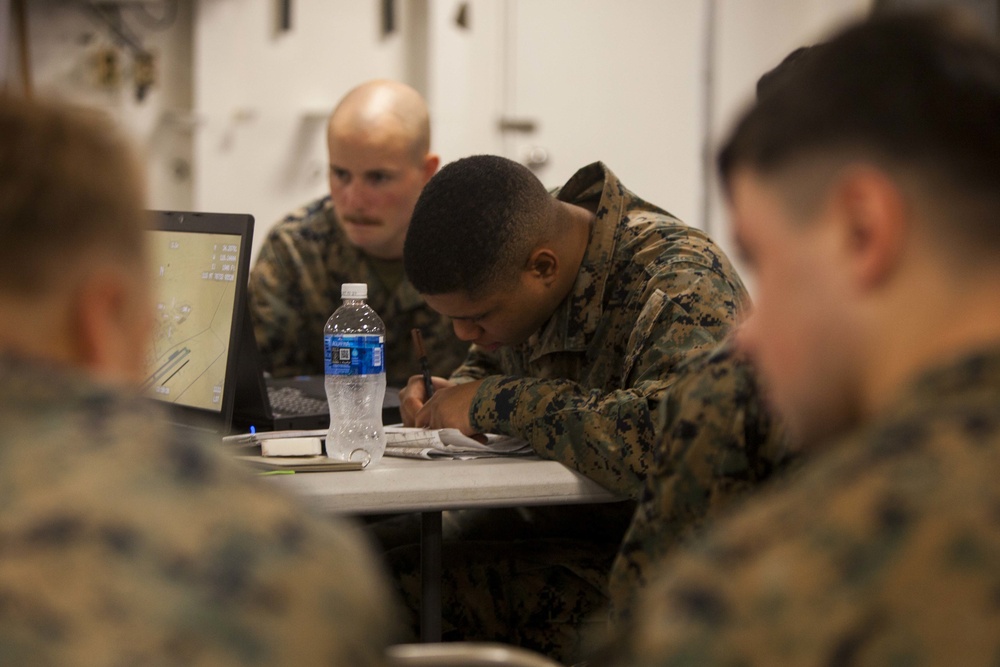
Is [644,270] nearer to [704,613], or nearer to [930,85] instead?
[930,85]

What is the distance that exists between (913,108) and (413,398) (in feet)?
4.39

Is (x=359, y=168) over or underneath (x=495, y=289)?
over

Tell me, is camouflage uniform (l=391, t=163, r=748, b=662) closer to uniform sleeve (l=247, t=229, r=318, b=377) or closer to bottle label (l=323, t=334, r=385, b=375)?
bottle label (l=323, t=334, r=385, b=375)

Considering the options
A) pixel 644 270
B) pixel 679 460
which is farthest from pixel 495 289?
pixel 679 460

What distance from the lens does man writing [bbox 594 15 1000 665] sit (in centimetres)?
52

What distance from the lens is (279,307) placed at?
2789 millimetres

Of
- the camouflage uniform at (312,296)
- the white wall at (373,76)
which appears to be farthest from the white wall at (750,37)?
the camouflage uniform at (312,296)

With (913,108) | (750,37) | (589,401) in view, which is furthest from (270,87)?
(913,108)

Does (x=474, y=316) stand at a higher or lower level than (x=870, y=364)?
lower

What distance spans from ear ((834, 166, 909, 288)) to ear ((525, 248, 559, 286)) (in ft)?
3.75

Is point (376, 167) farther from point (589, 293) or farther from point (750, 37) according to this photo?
point (750, 37)

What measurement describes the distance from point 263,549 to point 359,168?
2.23m

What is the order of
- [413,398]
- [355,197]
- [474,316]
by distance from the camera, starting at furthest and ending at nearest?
[355,197] → [413,398] → [474,316]

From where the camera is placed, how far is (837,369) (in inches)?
26.2
